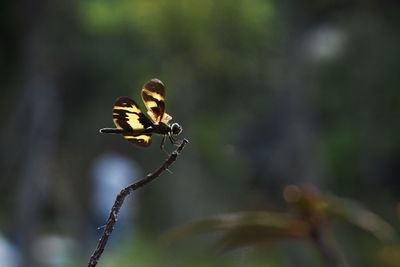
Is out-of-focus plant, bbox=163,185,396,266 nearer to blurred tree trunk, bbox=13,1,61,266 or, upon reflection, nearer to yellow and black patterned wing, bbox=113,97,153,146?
yellow and black patterned wing, bbox=113,97,153,146

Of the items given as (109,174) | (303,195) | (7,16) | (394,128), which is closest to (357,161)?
(394,128)

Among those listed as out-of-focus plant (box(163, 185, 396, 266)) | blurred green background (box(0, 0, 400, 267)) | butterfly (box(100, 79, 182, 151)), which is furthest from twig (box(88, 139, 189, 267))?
blurred green background (box(0, 0, 400, 267))

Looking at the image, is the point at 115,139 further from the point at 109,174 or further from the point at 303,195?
the point at 303,195

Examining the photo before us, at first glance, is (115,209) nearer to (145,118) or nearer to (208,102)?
(145,118)

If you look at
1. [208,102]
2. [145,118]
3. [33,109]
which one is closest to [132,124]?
[145,118]

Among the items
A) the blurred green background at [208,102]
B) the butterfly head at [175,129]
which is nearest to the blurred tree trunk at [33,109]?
the blurred green background at [208,102]

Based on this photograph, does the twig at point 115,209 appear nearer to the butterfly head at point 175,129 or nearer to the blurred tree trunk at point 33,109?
the butterfly head at point 175,129
